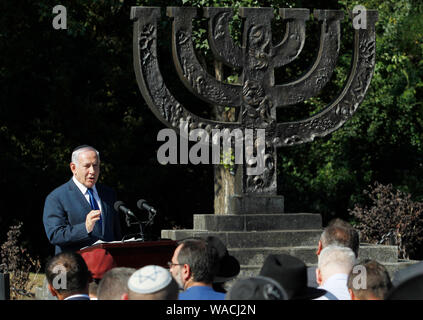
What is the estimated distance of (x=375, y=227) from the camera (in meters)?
10.6

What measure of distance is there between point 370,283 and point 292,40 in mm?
4928

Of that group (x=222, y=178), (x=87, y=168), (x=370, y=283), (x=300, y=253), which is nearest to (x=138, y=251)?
(x=87, y=168)

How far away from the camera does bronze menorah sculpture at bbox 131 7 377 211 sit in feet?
25.1

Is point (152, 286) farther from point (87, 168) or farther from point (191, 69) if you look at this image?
point (191, 69)

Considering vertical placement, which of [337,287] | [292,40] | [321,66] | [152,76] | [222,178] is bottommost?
[337,287]

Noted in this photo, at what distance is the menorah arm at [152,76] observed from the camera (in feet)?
24.8

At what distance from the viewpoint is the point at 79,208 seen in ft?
18.4

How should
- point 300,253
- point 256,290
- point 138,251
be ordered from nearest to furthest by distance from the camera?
point 256,290 → point 138,251 → point 300,253

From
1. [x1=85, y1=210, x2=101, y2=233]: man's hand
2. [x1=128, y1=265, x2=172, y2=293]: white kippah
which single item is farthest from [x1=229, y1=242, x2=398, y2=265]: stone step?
[x1=128, y1=265, x2=172, y2=293]: white kippah

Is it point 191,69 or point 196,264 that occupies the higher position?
point 191,69

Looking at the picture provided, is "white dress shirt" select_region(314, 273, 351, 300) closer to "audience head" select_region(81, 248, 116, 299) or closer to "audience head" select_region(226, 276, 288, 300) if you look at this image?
"audience head" select_region(226, 276, 288, 300)

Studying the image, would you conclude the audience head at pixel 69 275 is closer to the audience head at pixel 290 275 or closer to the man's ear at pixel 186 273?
the man's ear at pixel 186 273
